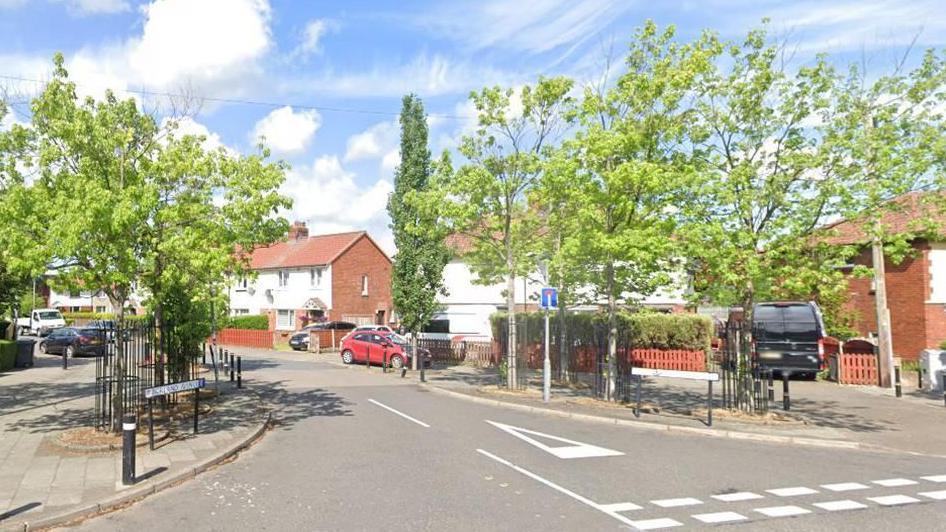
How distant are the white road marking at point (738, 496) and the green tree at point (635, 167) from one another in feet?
20.3

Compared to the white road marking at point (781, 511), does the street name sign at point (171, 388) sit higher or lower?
higher

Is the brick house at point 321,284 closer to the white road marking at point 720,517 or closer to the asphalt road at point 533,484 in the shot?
the asphalt road at point 533,484

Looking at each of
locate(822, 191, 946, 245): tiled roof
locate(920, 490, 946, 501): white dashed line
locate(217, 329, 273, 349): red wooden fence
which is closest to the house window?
locate(217, 329, 273, 349): red wooden fence

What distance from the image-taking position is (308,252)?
47281 mm

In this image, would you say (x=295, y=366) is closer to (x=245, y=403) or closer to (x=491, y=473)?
(x=245, y=403)

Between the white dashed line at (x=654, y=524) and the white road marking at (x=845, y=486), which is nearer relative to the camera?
the white dashed line at (x=654, y=524)

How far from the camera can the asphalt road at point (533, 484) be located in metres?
6.91

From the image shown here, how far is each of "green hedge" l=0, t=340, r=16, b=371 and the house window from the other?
21.7 metres

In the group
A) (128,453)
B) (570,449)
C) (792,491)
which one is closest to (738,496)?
(792,491)

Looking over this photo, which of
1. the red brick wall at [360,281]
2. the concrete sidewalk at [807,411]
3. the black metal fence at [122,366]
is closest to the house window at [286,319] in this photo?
the red brick wall at [360,281]

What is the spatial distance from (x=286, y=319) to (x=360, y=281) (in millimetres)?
6005

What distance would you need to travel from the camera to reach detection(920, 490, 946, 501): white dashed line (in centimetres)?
786

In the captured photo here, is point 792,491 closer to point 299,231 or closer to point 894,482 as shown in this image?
point 894,482

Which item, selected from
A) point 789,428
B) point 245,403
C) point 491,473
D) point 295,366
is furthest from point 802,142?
point 295,366
